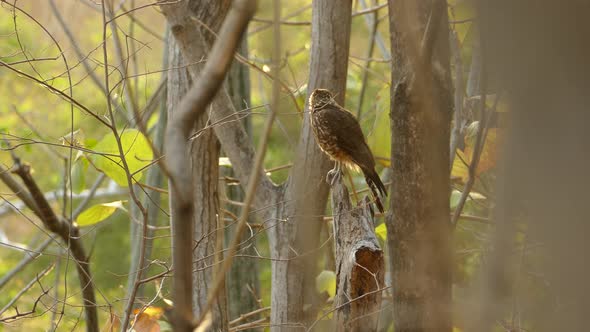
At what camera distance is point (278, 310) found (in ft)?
11.0

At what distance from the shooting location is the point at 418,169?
221 centimetres

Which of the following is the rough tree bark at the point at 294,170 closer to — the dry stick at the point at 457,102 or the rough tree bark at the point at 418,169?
the dry stick at the point at 457,102

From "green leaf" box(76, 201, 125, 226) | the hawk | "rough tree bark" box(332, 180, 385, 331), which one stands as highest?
the hawk

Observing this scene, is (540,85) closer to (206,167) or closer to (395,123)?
(395,123)

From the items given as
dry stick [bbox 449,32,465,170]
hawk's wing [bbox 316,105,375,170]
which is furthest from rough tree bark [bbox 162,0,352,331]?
dry stick [bbox 449,32,465,170]

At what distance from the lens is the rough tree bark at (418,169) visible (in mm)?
2031

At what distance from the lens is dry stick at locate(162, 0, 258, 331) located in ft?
2.96

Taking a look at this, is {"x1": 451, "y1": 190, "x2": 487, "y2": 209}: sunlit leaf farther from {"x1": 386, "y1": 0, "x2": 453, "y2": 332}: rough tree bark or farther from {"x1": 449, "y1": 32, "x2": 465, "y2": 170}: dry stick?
{"x1": 386, "y1": 0, "x2": 453, "y2": 332}: rough tree bark

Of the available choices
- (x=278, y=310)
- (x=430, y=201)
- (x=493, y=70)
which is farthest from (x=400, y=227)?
(x=493, y=70)

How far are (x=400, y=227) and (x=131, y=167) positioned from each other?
1.28m

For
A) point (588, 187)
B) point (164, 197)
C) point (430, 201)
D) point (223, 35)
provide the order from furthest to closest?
point (164, 197), point (430, 201), point (223, 35), point (588, 187)

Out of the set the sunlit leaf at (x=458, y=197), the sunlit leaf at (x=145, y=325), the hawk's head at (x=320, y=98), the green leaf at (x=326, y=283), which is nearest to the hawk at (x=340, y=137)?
the hawk's head at (x=320, y=98)

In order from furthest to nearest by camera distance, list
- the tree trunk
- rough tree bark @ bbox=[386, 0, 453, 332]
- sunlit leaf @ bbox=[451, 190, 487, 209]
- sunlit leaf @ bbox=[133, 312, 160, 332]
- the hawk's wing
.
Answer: the tree trunk, sunlit leaf @ bbox=[451, 190, 487, 209], the hawk's wing, sunlit leaf @ bbox=[133, 312, 160, 332], rough tree bark @ bbox=[386, 0, 453, 332]

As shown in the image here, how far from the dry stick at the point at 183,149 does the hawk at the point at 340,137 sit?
2.39 meters
